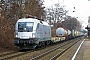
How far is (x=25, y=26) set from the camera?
22.8m

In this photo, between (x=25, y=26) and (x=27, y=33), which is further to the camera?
(x=25, y=26)

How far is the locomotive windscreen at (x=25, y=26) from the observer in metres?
22.6

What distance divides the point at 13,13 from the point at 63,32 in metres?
16.7

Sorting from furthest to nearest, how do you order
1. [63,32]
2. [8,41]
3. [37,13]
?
[63,32], [37,13], [8,41]

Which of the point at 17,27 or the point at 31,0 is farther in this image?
the point at 31,0

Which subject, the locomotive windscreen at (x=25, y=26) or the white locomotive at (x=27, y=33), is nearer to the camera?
the white locomotive at (x=27, y=33)

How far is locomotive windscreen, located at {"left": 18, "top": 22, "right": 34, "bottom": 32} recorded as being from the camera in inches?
889

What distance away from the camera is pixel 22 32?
22.5 m

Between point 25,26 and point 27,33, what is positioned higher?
point 25,26

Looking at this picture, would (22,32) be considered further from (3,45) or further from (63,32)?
(63,32)

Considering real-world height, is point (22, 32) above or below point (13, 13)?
below

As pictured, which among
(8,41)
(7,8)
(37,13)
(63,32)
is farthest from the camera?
(63,32)

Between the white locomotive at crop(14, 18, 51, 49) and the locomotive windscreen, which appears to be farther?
the locomotive windscreen

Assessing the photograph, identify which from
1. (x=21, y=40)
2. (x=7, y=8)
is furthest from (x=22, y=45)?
(x=7, y=8)
